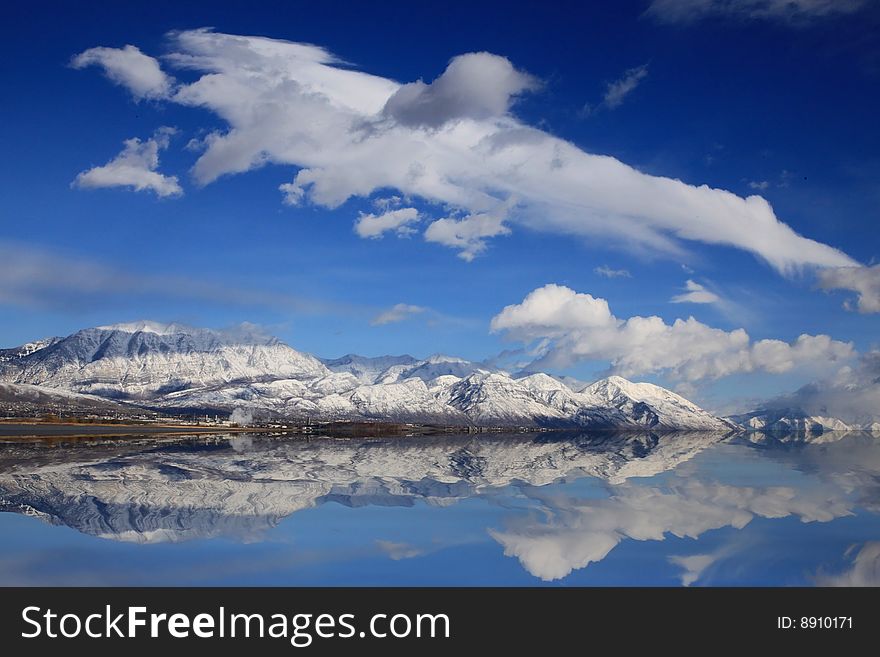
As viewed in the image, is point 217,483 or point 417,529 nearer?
point 417,529

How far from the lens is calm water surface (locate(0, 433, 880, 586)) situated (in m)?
36.8

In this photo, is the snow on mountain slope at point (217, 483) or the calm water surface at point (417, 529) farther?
the snow on mountain slope at point (217, 483)

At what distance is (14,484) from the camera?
225ft

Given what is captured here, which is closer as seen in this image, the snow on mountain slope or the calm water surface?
the calm water surface

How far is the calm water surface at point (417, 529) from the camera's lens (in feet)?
121

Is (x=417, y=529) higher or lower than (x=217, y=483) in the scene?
lower

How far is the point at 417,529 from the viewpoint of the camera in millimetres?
49719
